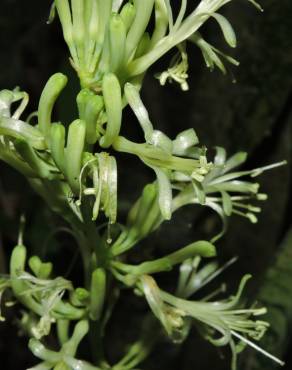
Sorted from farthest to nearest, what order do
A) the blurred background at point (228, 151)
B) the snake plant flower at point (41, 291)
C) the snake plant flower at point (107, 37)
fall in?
the blurred background at point (228, 151) < the snake plant flower at point (41, 291) < the snake plant flower at point (107, 37)

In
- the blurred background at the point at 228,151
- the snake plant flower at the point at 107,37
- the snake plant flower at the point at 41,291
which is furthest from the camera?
the blurred background at the point at 228,151

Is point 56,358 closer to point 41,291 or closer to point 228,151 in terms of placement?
point 41,291

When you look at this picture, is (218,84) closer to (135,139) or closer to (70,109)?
(135,139)

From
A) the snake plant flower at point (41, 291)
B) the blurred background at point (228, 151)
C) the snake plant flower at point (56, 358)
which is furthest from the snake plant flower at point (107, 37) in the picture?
the blurred background at point (228, 151)

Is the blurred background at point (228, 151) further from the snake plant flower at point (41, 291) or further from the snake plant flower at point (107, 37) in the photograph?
the snake plant flower at point (107, 37)

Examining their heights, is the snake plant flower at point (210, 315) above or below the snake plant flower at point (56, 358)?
above

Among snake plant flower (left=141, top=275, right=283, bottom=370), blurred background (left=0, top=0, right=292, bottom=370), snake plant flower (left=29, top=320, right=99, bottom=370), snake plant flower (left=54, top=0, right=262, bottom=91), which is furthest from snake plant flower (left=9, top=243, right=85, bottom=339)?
blurred background (left=0, top=0, right=292, bottom=370)

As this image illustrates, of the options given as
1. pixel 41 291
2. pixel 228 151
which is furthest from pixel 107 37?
pixel 228 151

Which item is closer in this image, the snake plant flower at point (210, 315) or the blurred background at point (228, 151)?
the snake plant flower at point (210, 315)

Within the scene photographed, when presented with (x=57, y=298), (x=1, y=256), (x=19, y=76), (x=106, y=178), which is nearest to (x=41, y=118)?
(x=106, y=178)
